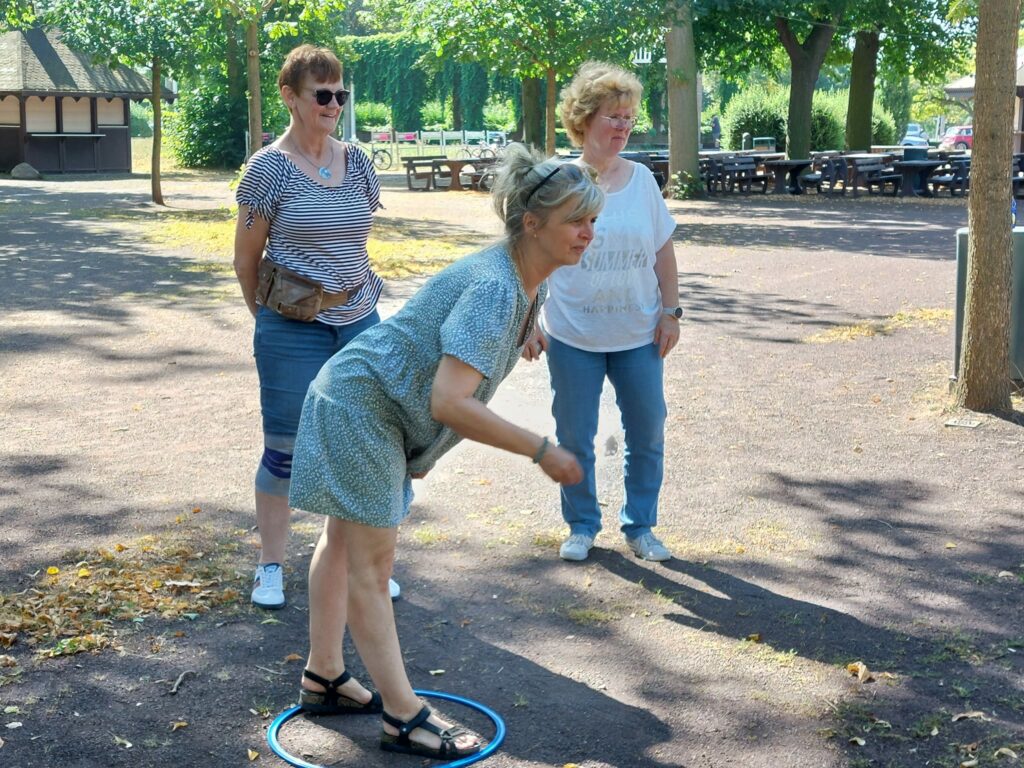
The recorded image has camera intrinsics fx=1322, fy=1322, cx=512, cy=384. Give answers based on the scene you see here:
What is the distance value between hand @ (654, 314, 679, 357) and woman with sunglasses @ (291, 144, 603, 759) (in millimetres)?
1475

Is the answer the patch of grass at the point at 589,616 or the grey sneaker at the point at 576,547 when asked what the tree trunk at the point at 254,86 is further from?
the patch of grass at the point at 589,616

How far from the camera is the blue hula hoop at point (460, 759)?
11.0ft

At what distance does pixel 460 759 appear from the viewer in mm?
3352

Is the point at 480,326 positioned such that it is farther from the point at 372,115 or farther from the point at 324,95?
the point at 372,115

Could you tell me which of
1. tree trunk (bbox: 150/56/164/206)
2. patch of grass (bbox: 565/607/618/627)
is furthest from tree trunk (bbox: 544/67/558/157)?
patch of grass (bbox: 565/607/618/627)

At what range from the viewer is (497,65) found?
23.1 meters

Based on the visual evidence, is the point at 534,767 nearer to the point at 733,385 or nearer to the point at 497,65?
the point at 733,385

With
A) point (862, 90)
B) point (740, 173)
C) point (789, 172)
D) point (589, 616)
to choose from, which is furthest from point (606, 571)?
point (862, 90)

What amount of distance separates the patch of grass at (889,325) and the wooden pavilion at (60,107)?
32.6m

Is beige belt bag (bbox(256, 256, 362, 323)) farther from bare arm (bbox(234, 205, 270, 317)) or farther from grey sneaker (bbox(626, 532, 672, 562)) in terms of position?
grey sneaker (bbox(626, 532, 672, 562))

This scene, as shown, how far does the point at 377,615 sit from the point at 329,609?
225mm

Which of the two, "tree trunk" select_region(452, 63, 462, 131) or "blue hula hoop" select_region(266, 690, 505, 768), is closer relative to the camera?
"blue hula hoop" select_region(266, 690, 505, 768)

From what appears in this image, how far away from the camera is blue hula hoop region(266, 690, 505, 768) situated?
3.34 m

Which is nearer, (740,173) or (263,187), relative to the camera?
(263,187)
